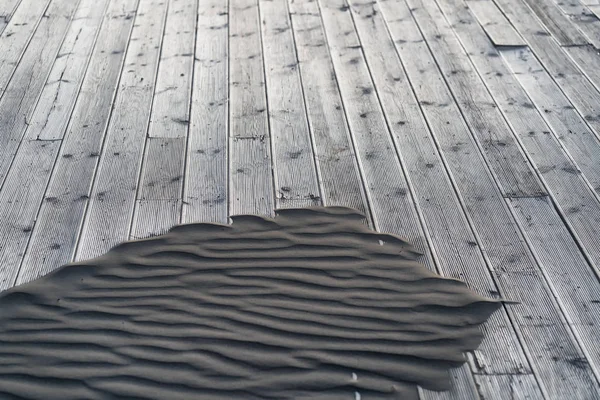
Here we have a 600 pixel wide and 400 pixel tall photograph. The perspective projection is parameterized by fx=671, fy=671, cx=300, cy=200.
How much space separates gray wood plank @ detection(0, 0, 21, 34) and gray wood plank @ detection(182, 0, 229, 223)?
0.95m

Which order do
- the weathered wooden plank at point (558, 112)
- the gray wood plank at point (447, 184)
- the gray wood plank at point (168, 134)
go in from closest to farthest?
1. the gray wood plank at point (447, 184)
2. the gray wood plank at point (168, 134)
3. the weathered wooden plank at point (558, 112)

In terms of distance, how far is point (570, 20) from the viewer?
3.40 m

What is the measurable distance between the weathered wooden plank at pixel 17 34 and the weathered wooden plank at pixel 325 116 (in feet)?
4.15

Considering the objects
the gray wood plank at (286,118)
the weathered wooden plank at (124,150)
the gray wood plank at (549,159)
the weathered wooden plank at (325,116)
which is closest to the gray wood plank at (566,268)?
the gray wood plank at (549,159)

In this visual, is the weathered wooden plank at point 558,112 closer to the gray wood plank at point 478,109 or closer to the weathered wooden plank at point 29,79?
the gray wood plank at point 478,109

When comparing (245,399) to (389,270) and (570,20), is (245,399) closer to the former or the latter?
(389,270)

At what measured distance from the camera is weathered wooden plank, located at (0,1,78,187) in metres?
2.50

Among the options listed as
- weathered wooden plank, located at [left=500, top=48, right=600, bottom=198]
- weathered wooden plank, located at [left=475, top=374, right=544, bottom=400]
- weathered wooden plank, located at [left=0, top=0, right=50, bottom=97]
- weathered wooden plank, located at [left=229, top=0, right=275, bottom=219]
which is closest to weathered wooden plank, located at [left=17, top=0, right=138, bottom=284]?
weathered wooden plank, located at [left=0, top=0, right=50, bottom=97]

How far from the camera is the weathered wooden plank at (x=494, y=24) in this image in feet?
10.5

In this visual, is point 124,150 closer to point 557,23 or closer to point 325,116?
point 325,116

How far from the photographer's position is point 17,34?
322 cm

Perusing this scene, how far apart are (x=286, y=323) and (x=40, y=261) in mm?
762

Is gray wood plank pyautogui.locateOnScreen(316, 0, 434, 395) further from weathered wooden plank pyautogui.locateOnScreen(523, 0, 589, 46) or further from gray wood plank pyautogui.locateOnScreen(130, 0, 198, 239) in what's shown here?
weathered wooden plank pyautogui.locateOnScreen(523, 0, 589, 46)

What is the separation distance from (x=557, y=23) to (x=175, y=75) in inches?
75.7
